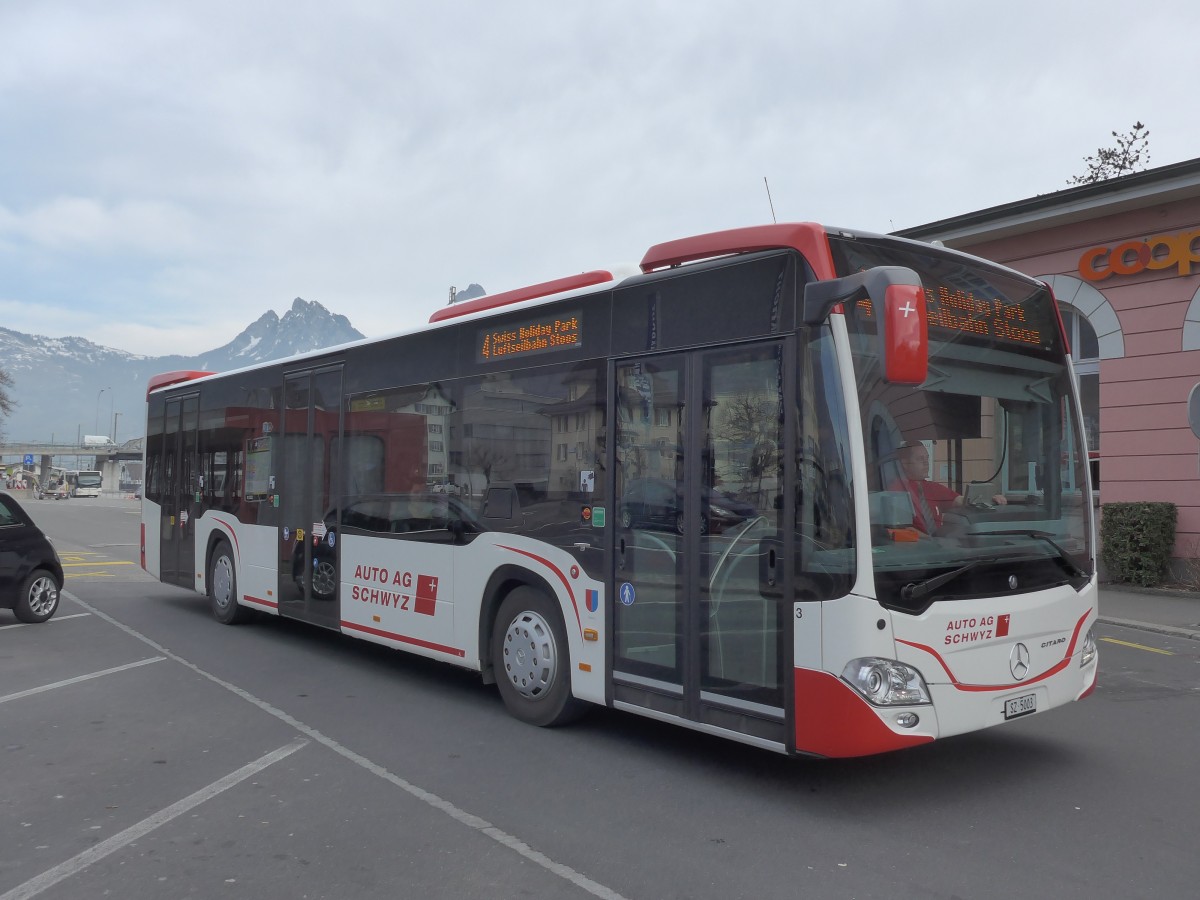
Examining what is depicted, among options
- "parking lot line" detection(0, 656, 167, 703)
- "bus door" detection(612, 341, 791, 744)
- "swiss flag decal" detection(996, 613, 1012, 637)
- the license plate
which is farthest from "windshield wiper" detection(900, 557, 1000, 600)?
"parking lot line" detection(0, 656, 167, 703)

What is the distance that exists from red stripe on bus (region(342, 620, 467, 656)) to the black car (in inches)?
202

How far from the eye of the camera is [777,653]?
515 cm

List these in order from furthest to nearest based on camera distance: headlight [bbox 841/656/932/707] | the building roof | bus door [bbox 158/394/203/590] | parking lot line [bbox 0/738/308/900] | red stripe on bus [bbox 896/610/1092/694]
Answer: the building roof < bus door [bbox 158/394/203/590] < red stripe on bus [bbox 896/610/1092/694] < headlight [bbox 841/656/932/707] < parking lot line [bbox 0/738/308/900]

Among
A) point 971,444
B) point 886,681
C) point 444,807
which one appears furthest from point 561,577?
point 971,444

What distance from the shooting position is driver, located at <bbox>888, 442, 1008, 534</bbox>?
16.6 ft

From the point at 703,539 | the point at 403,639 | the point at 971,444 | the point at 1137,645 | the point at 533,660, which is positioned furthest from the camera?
the point at 1137,645

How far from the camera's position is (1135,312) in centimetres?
1565

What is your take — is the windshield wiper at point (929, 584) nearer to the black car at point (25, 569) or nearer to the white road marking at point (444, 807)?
the white road marking at point (444, 807)

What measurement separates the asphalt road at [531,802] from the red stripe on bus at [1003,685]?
1.97ft

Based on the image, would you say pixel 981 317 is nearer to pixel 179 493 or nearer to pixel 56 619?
pixel 179 493

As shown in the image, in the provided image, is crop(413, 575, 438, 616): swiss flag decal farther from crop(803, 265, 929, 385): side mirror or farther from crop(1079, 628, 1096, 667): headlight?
crop(1079, 628, 1096, 667): headlight

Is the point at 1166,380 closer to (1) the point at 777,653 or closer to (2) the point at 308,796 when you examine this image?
(1) the point at 777,653

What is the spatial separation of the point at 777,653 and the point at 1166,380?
42.1ft

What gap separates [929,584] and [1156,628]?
27.3 feet
